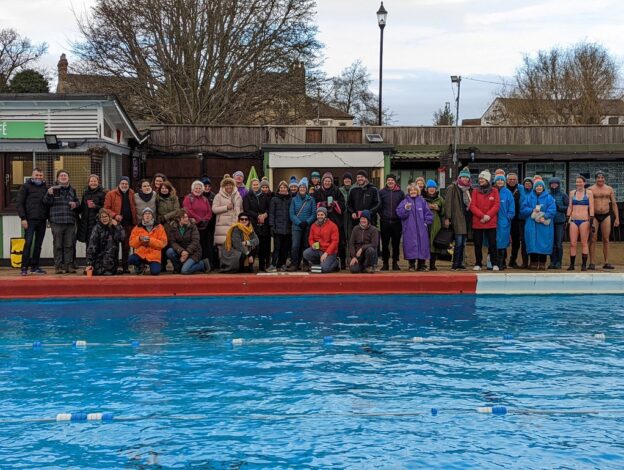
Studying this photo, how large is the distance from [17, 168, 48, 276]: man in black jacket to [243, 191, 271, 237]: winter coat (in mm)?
3525

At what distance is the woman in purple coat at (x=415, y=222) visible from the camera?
13367 mm

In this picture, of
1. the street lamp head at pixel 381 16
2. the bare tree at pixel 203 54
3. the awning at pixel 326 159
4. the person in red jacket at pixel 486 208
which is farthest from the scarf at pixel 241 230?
the bare tree at pixel 203 54

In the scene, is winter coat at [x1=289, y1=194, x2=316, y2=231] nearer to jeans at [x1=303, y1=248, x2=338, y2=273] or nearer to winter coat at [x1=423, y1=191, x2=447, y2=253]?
jeans at [x1=303, y1=248, x2=338, y2=273]

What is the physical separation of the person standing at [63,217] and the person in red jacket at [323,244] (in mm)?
4114

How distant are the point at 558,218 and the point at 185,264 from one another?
22.4 ft

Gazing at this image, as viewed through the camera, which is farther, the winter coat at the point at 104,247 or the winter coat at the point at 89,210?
the winter coat at the point at 89,210

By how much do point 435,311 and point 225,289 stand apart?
11.7 feet

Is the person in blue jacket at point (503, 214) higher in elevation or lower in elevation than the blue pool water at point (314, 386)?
higher

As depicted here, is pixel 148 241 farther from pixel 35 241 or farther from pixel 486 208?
pixel 486 208

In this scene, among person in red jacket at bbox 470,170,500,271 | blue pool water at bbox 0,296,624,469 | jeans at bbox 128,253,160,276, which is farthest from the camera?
person in red jacket at bbox 470,170,500,271

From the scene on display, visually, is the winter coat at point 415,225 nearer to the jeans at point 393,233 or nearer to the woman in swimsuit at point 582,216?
the jeans at point 393,233

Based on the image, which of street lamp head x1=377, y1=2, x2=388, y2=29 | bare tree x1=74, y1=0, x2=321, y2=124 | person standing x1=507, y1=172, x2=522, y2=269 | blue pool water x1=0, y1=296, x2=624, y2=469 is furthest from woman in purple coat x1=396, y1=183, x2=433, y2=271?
bare tree x1=74, y1=0, x2=321, y2=124

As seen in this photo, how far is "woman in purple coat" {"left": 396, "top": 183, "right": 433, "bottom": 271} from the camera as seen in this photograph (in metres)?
13.4

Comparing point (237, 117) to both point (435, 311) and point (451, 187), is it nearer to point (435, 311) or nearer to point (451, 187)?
point (451, 187)
